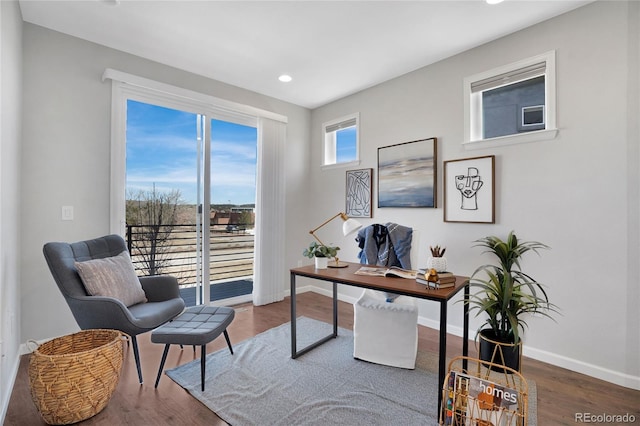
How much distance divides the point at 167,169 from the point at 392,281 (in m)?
2.60

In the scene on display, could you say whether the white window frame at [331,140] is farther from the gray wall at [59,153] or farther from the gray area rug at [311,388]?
the gray area rug at [311,388]

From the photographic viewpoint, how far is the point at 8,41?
1.89m

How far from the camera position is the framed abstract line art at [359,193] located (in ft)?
12.4

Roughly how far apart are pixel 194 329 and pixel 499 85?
10.3 ft

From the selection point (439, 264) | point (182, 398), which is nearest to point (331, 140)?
point (439, 264)

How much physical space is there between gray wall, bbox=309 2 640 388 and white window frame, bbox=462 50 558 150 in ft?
0.15

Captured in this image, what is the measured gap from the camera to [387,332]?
235 centimetres

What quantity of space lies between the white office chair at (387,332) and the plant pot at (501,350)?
0.45 metres

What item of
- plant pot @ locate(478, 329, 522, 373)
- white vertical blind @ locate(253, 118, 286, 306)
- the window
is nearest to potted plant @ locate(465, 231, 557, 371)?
plant pot @ locate(478, 329, 522, 373)

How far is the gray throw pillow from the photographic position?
212 centimetres

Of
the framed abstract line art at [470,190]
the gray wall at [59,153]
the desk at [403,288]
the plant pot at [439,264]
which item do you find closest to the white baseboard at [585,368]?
the desk at [403,288]

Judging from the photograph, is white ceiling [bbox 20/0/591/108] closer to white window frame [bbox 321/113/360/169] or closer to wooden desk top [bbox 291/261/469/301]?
white window frame [bbox 321/113/360/169]

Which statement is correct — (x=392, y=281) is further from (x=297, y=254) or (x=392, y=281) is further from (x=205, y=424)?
(x=297, y=254)
